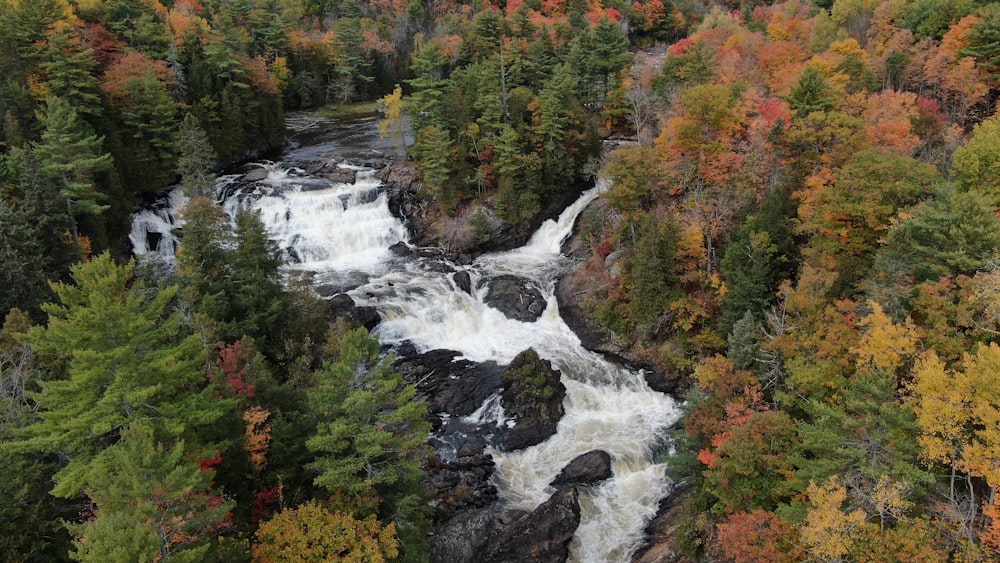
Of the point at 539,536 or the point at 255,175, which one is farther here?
the point at 255,175

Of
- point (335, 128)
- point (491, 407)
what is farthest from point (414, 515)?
point (335, 128)

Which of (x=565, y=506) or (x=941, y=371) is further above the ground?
(x=941, y=371)

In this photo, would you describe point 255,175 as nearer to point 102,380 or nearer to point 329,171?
point 329,171

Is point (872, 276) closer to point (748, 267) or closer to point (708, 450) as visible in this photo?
point (748, 267)

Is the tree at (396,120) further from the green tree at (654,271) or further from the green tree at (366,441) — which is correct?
the green tree at (366,441)

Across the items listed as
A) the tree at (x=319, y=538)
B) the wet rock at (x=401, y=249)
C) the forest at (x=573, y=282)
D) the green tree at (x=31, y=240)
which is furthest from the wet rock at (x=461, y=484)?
the wet rock at (x=401, y=249)

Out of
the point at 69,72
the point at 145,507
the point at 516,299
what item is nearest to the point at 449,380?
the point at 516,299
